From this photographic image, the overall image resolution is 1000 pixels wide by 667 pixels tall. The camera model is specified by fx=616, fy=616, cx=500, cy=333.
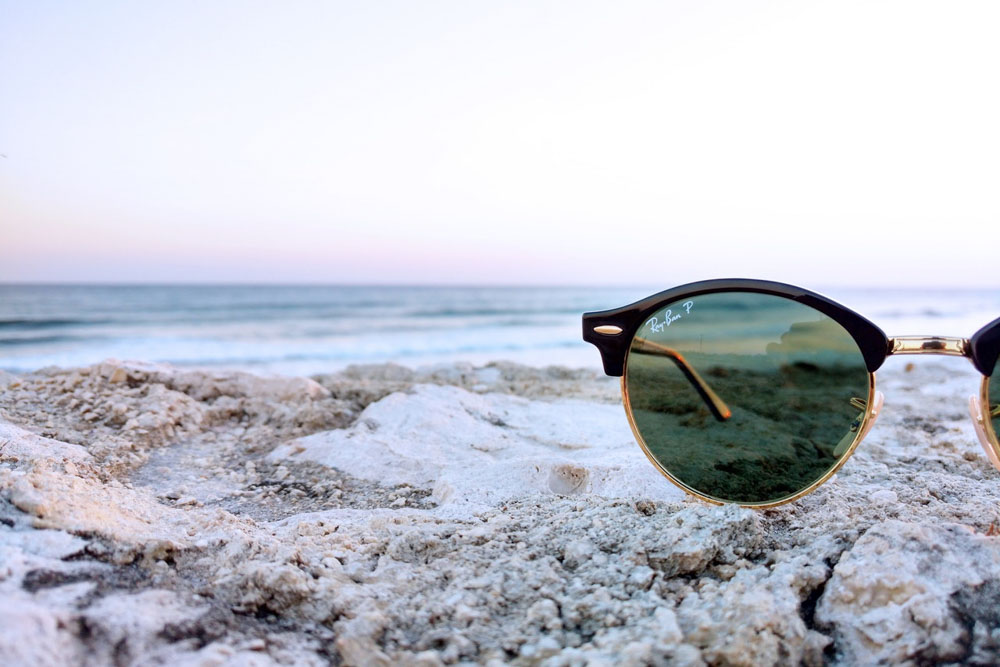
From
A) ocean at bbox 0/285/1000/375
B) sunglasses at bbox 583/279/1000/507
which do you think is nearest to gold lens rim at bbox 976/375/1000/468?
sunglasses at bbox 583/279/1000/507

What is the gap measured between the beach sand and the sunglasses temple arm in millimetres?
257

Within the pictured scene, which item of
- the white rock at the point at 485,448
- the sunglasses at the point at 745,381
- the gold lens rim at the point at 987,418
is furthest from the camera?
the white rock at the point at 485,448

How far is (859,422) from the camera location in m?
1.50

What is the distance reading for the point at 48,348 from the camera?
8.16 metres

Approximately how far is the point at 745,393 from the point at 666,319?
276mm

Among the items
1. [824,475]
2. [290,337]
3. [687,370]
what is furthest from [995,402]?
[290,337]

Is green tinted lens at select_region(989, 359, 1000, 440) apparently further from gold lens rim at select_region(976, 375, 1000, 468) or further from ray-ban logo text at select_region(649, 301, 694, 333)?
ray-ban logo text at select_region(649, 301, 694, 333)

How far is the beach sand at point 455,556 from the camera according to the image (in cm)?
88

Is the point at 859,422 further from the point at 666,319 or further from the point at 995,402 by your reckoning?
the point at 666,319

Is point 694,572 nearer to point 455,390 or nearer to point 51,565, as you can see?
point 51,565

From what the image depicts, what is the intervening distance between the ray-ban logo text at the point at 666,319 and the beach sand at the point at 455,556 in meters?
0.43

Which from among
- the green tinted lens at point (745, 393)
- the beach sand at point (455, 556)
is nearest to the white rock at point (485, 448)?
the beach sand at point (455, 556)

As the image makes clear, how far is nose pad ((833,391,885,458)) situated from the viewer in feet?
4.83

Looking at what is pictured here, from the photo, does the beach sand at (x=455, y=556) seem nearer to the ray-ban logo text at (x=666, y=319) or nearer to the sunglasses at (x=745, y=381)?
the sunglasses at (x=745, y=381)
